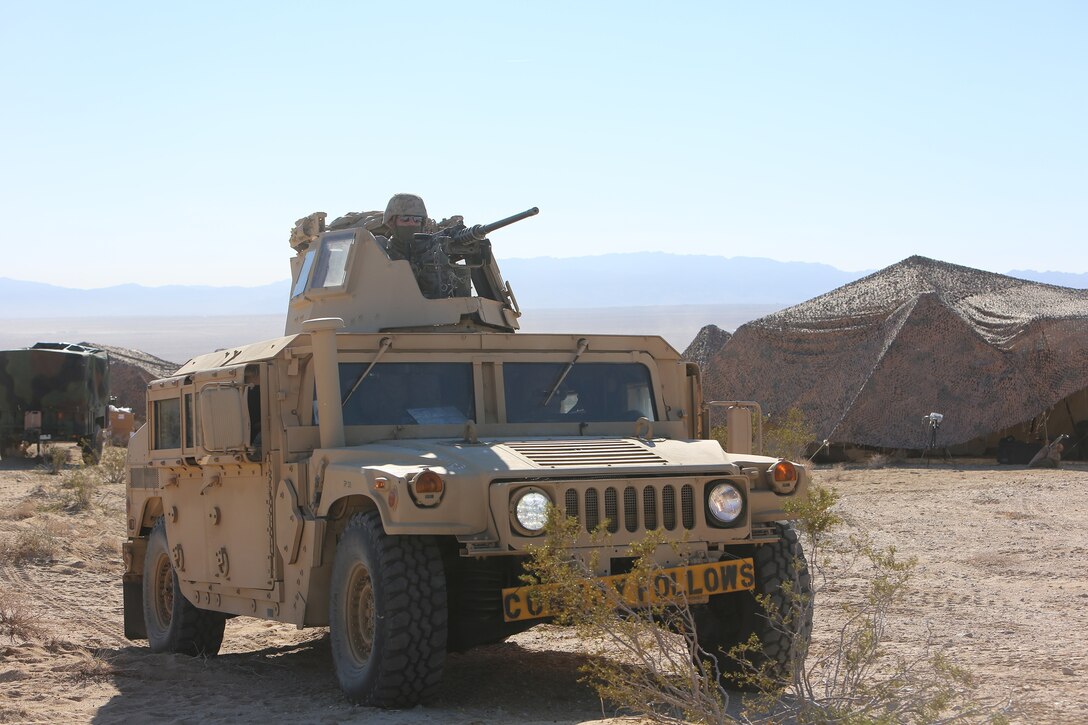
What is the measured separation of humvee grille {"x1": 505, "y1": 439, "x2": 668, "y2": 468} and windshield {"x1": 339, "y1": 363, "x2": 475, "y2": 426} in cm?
71

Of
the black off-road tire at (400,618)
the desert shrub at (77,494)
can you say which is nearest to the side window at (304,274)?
the black off-road tire at (400,618)

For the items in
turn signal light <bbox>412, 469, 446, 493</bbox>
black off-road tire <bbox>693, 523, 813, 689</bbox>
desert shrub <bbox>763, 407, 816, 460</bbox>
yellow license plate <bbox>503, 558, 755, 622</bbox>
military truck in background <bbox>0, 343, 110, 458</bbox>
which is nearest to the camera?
yellow license plate <bbox>503, 558, 755, 622</bbox>

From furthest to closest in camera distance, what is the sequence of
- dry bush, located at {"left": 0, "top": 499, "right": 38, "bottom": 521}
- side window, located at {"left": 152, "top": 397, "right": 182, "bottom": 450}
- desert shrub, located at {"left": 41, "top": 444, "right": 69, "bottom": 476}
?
1. desert shrub, located at {"left": 41, "top": 444, "right": 69, "bottom": 476}
2. dry bush, located at {"left": 0, "top": 499, "right": 38, "bottom": 521}
3. side window, located at {"left": 152, "top": 397, "right": 182, "bottom": 450}

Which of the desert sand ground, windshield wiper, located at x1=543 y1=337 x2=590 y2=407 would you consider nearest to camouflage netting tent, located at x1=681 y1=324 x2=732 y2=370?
the desert sand ground

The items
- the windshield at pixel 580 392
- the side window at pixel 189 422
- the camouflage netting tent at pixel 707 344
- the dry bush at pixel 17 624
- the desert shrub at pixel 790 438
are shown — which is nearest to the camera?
the windshield at pixel 580 392

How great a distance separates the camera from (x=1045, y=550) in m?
11.7

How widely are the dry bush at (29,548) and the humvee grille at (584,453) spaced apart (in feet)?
25.3

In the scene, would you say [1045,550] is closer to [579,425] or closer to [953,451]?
[579,425]

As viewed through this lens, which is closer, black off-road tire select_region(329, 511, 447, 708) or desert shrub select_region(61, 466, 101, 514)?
black off-road tire select_region(329, 511, 447, 708)

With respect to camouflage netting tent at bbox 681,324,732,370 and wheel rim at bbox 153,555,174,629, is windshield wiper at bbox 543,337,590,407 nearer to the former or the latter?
wheel rim at bbox 153,555,174,629

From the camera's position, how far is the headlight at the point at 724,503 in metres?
6.84

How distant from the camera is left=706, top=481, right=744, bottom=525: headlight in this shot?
6.84 meters

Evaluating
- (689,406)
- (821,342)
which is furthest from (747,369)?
(689,406)

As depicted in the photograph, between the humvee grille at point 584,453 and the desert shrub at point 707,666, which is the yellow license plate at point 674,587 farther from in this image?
the humvee grille at point 584,453
